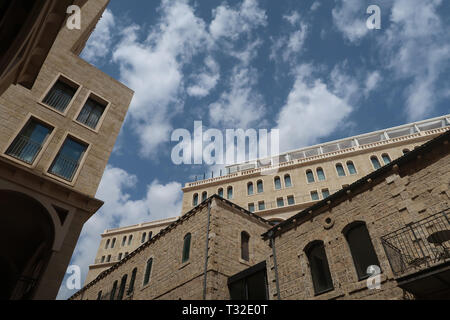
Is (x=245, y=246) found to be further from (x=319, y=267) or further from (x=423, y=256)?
(x=423, y=256)

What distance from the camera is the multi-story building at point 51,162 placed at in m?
10.9

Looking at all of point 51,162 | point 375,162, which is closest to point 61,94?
point 51,162

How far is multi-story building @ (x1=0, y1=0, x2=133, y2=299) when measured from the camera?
1086 centimetres

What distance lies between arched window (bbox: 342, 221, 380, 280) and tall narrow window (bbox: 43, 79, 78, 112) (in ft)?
47.9

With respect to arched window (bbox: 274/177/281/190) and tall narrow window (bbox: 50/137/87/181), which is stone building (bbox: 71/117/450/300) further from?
arched window (bbox: 274/177/281/190)

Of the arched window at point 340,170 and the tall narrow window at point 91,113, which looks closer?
the tall narrow window at point 91,113

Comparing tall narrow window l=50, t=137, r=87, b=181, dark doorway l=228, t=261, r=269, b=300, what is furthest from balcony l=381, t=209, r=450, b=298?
tall narrow window l=50, t=137, r=87, b=181

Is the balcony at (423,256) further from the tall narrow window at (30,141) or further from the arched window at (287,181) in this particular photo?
the arched window at (287,181)

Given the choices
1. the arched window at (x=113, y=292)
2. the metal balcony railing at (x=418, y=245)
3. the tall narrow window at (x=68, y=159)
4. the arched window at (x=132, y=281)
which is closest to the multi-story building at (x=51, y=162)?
the tall narrow window at (x=68, y=159)

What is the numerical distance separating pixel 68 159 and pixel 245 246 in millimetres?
11391

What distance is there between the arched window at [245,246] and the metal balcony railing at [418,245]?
9.20 meters
